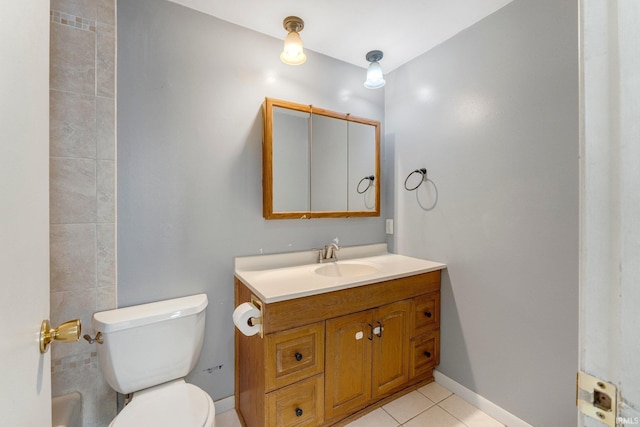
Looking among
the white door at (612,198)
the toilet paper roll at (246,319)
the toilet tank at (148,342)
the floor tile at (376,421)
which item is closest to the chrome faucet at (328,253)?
the toilet paper roll at (246,319)

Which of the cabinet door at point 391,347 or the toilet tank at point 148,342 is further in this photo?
the cabinet door at point 391,347

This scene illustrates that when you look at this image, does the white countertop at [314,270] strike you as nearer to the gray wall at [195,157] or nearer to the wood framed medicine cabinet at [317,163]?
the gray wall at [195,157]

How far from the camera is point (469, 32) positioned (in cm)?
166

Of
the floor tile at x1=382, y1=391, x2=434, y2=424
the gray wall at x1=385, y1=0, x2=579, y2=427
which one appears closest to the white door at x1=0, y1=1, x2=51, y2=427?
the floor tile at x1=382, y1=391, x2=434, y2=424

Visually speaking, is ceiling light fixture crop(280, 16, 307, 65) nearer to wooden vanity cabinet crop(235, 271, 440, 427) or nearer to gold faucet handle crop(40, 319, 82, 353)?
wooden vanity cabinet crop(235, 271, 440, 427)

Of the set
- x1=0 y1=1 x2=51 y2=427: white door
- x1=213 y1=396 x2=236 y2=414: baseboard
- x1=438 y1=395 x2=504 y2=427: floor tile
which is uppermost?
x1=0 y1=1 x2=51 y2=427: white door

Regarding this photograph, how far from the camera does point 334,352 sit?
4.54 ft

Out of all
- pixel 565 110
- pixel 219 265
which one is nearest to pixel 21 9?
pixel 219 265

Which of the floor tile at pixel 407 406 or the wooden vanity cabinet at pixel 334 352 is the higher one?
the wooden vanity cabinet at pixel 334 352

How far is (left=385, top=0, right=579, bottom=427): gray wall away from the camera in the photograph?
1.28 metres

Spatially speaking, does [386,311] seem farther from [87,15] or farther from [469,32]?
[87,15]

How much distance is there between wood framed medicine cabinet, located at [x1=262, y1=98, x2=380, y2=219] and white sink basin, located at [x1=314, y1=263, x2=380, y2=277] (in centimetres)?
36

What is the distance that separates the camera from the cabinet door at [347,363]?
138 cm

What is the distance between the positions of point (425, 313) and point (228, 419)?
4.47 ft
